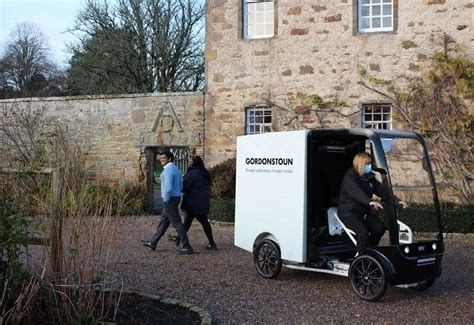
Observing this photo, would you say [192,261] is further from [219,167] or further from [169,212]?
[219,167]

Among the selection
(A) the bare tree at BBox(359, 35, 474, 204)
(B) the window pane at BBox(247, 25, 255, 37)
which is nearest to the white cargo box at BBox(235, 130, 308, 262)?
(A) the bare tree at BBox(359, 35, 474, 204)

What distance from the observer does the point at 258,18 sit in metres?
16.1

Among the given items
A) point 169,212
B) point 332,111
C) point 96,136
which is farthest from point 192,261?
point 96,136

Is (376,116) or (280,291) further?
(376,116)

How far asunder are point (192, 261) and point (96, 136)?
905 centimetres

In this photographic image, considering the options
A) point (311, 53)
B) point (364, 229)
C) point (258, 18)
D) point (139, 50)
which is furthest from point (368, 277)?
point (139, 50)

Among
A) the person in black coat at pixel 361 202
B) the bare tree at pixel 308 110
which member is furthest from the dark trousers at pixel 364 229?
the bare tree at pixel 308 110

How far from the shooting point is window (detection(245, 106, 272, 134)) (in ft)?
52.4

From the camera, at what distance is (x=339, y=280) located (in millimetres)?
8172

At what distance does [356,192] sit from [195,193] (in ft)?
13.0

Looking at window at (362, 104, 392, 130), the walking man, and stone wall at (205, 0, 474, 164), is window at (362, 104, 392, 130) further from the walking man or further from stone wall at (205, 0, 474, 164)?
the walking man

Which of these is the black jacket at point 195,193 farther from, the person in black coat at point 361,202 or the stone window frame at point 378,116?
the stone window frame at point 378,116

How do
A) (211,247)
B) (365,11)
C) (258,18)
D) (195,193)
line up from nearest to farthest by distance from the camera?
(195,193)
(211,247)
(365,11)
(258,18)

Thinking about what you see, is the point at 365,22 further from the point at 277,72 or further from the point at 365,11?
the point at 277,72
